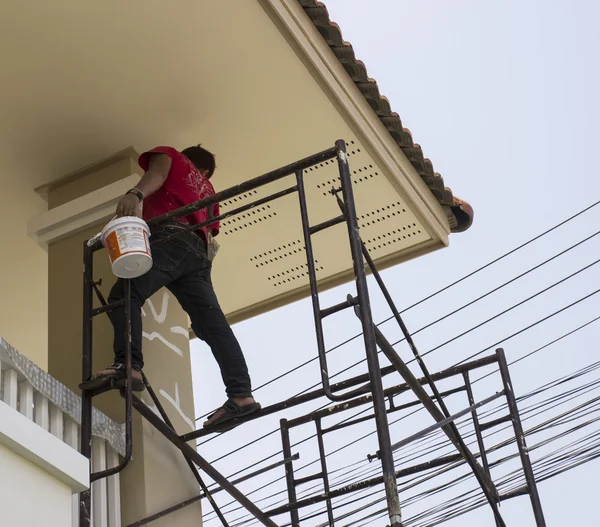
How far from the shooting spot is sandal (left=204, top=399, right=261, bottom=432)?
5.32 meters

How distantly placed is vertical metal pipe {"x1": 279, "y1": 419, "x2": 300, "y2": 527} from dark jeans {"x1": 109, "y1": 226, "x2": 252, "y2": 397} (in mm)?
1070

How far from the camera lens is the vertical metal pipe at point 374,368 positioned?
423 cm

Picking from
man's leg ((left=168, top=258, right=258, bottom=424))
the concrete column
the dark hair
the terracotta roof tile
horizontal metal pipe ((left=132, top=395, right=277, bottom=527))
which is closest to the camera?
man's leg ((left=168, top=258, right=258, bottom=424))

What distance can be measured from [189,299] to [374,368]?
5.21 feet

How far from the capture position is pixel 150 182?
5758mm

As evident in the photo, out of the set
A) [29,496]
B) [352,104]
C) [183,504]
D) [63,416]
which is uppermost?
[352,104]

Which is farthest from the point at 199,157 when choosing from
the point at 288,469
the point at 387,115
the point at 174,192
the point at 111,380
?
the point at 288,469

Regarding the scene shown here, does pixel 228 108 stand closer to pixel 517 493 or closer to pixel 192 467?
pixel 192 467

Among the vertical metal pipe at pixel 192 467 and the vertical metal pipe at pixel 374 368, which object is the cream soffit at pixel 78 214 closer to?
the vertical metal pipe at pixel 192 467

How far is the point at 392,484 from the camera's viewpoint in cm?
425

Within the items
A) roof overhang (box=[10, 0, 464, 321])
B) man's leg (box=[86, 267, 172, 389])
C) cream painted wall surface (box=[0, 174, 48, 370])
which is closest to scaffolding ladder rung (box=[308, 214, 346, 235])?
man's leg (box=[86, 267, 172, 389])

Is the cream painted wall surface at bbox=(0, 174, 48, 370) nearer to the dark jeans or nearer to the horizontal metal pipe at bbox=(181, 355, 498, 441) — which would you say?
the dark jeans

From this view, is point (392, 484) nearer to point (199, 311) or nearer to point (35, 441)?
point (35, 441)

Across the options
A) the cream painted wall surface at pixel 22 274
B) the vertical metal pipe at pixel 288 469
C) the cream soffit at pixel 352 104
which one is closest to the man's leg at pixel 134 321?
the vertical metal pipe at pixel 288 469
